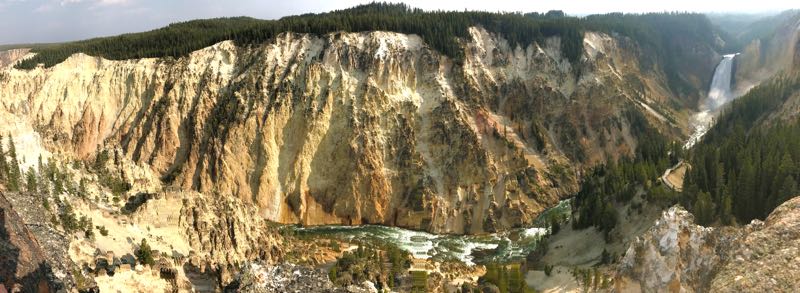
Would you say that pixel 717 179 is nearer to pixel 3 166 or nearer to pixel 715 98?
pixel 3 166

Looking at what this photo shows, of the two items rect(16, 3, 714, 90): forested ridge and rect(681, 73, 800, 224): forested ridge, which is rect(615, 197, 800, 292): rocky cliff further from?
rect(16, 3, 714, 90): forested ridge

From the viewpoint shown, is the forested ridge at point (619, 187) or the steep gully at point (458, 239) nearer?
the forested ridge at point (619, 187)

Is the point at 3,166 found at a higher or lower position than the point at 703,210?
higher

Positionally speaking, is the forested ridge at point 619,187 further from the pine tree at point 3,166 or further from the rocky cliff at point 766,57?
the rocky cliff at point 766,57

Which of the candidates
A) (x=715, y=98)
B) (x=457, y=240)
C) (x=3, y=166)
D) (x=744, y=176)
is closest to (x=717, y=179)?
(x=744, y=176)

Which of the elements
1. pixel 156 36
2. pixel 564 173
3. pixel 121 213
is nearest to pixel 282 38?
pixel 156 36

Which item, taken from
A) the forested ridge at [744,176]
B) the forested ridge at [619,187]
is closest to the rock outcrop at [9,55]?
the forested ridge at [619,187]
